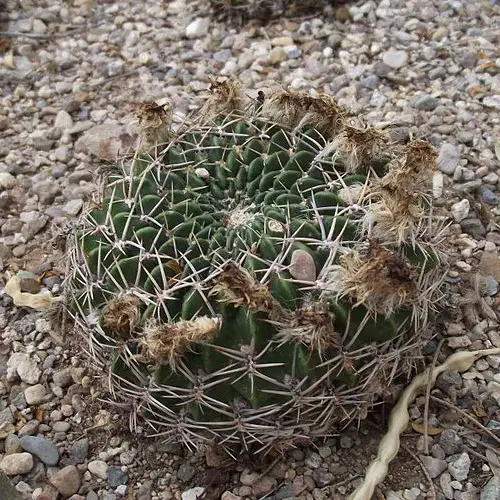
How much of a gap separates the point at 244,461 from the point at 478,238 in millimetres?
1133

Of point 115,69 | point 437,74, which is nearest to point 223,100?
point 437,74

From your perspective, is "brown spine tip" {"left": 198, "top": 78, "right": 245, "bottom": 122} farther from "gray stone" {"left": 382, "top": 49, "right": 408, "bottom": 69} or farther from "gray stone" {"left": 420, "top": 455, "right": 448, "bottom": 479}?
"gray stone" {"left": 382, "top": 49, "right": 408, "bottom": 69}

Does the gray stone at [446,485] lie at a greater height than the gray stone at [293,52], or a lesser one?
lesser

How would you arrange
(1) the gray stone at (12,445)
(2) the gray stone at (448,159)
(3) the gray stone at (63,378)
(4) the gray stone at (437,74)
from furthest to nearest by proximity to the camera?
(4) the gray stone at (437,74), (2) the gray stone at (448,159), (3) the gray stone at (63,378), (1) the gray stone at (12,445)

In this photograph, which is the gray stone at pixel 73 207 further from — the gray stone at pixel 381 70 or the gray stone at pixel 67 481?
the gray stone at pixel 381 70

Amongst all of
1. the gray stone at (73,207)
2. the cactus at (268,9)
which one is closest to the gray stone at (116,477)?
the gray stone at (73,207)

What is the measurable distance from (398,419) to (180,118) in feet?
3.41

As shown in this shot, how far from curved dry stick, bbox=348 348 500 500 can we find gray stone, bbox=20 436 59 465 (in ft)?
2.62

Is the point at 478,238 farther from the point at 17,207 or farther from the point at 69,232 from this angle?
the point at 17,207

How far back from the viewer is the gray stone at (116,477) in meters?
2.12

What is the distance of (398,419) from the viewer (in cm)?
212

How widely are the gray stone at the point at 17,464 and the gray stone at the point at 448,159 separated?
170 cm

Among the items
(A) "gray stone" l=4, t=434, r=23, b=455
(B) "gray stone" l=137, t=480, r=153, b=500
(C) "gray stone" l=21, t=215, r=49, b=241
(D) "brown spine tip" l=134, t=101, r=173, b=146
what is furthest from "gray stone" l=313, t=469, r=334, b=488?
(C) "gray stone" l=21, t=215, r=49, b=241

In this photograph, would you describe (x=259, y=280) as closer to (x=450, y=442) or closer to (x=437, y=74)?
(x=450, y=442)
